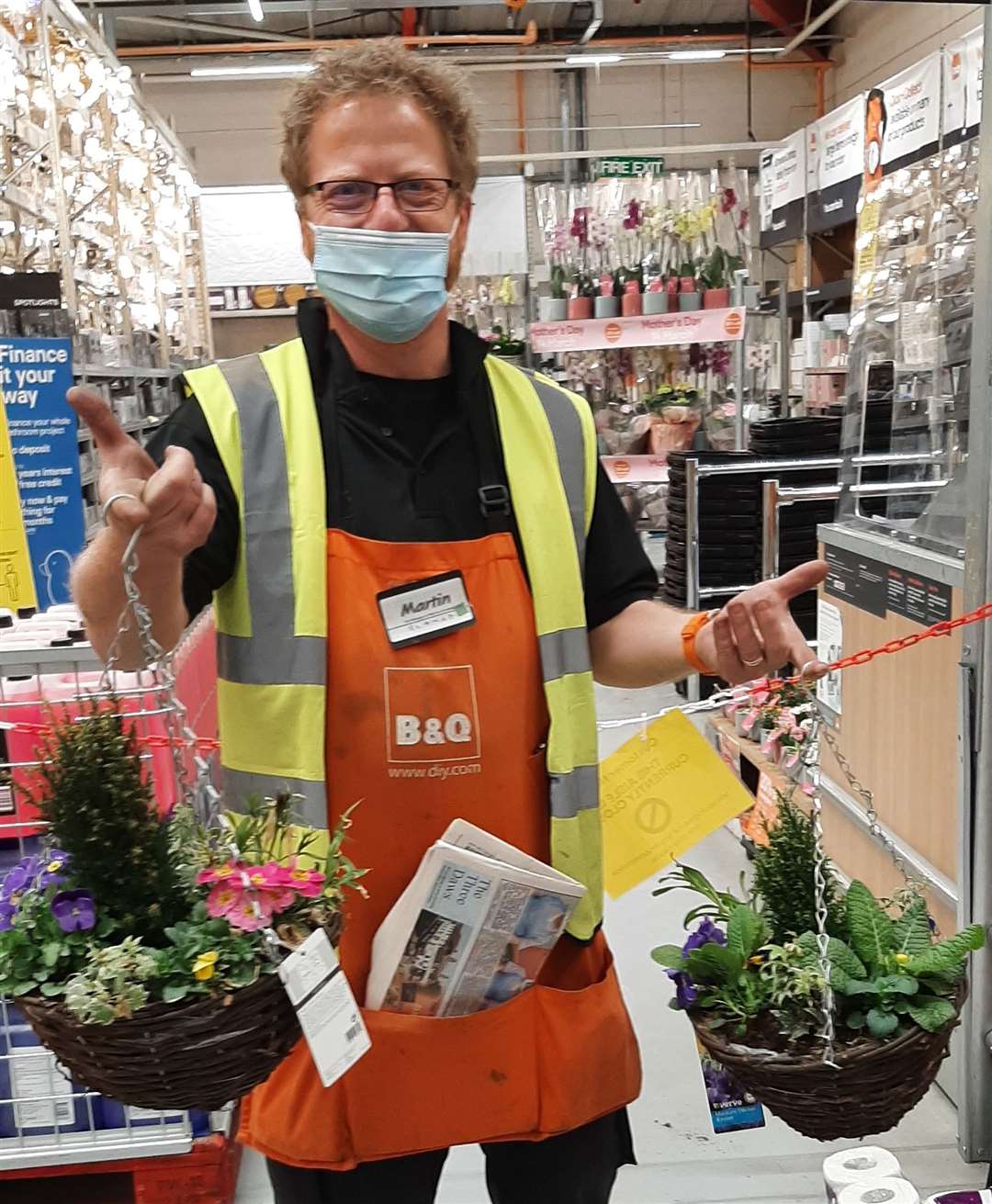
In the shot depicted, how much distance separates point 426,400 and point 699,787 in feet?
2.25

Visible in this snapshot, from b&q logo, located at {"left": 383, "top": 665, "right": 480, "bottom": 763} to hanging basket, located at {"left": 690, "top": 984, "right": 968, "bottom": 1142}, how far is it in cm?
46

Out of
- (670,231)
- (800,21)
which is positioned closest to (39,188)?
(670,231)

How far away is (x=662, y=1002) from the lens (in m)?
3.26

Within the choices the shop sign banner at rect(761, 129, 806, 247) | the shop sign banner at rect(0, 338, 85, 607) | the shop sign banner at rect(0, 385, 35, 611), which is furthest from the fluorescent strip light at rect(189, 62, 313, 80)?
the shop sign banner at rect(0, 385, 35, 611)

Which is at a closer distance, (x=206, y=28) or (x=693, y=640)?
(x=693, y=640)

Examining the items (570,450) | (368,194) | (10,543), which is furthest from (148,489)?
(10,543)

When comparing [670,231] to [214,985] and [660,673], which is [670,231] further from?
[214,985]

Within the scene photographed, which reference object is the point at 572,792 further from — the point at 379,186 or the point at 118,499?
the point at 379,186

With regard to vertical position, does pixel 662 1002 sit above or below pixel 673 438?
below

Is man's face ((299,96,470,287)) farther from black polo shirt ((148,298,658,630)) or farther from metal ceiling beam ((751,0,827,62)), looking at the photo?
metal ceiling beam ((751,0,827,62))

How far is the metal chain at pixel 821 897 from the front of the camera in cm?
131

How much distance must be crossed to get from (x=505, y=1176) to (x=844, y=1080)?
1.86 ft

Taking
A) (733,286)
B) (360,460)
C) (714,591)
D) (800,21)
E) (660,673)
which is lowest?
(714,591)

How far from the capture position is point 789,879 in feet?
5.01
